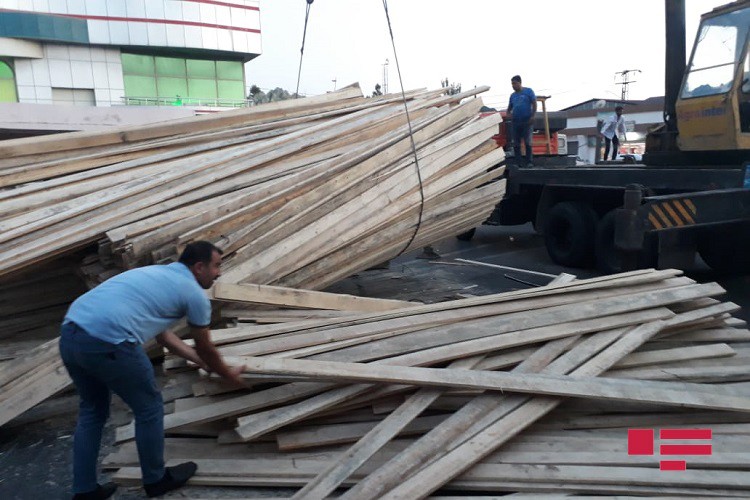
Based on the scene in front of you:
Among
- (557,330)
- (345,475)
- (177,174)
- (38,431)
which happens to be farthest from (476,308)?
(38,431)

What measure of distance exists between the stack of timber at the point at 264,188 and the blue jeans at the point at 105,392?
1.41 m

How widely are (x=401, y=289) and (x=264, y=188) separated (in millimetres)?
2632

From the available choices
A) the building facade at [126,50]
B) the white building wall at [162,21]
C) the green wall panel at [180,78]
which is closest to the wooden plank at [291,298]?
the building facade at [126,50]

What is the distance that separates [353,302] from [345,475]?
2109mm

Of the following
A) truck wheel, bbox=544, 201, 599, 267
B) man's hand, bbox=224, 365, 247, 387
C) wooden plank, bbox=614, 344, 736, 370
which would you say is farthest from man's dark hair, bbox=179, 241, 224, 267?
truck wheel, bbox=544, 201, 599, 267

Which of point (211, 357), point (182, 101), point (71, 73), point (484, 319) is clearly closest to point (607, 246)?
point (484, 319)

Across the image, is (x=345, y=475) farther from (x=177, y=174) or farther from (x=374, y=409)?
(x=177, y=174)

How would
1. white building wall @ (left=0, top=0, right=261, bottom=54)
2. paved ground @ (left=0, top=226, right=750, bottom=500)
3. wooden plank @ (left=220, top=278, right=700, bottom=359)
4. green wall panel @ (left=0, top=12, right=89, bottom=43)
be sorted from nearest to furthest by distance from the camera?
paved ground @ (left=0, top=226, right=750, bottom=500) < wooden plank @ (left=220, top=278, right=700, bottom=359) < green wall panel @ (left=0, top=12, right=89, bottom=43) < white building wall @ (left=0, top=0, right=261, bottom=54)

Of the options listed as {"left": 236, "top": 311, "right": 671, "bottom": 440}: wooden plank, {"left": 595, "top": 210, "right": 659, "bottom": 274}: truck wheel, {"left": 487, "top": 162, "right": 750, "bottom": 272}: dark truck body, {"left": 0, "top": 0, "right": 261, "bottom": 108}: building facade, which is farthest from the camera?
{"left": 0, "top": 0, "right": 261, "bottom": 108}: building facade

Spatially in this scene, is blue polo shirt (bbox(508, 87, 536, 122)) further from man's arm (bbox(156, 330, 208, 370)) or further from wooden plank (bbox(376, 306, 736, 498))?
man's arm (bbox(156, 330, 208, 370))

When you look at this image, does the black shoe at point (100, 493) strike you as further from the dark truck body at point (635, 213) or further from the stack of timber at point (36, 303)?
the dark truck body at point (635, 213)

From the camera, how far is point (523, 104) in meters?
9.52

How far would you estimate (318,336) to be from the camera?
12.6 ft

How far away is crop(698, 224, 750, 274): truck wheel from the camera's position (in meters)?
7.27
